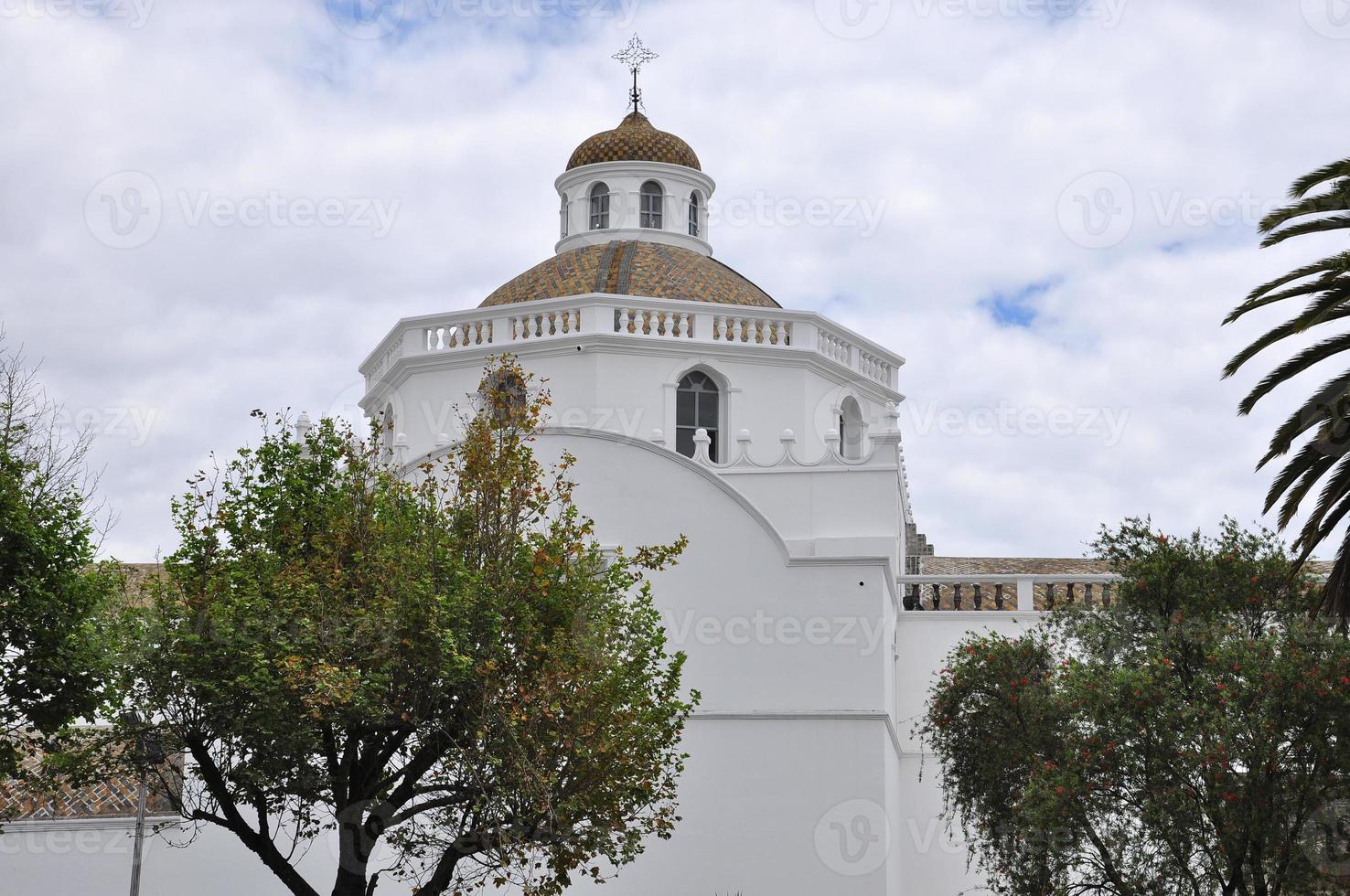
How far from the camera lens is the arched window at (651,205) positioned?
114 feet

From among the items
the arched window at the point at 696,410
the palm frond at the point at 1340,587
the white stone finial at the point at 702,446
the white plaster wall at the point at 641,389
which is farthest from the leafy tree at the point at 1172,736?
the arched window at the point at 696,410

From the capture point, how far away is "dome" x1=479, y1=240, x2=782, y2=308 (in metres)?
30.8

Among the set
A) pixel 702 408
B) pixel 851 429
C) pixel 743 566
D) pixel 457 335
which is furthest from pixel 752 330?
pixel 743 566

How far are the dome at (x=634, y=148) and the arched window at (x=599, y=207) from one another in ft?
1.98

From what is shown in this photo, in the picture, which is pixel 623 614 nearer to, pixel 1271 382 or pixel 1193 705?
pixel 1193 705

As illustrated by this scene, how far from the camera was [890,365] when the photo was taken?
105 feet

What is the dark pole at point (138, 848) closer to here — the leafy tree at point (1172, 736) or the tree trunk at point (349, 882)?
the tree trunk at point (349, 882)

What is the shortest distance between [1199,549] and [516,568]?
28.2ft

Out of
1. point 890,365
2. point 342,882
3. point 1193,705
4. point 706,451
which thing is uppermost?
point 890,365

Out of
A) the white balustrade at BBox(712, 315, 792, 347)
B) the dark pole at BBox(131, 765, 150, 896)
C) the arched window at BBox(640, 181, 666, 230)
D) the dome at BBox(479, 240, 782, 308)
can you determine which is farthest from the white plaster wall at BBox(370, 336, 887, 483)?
the dark pole at BBox(131, 765, 150, 896)

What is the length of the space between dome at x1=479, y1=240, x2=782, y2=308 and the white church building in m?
0.07

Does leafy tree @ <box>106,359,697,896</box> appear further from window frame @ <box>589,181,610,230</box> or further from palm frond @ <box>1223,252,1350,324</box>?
window frame @ <box>589,181,610,230</box>

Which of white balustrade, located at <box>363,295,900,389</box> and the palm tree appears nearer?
the palm tree

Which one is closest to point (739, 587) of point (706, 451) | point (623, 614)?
point (706, 451)
